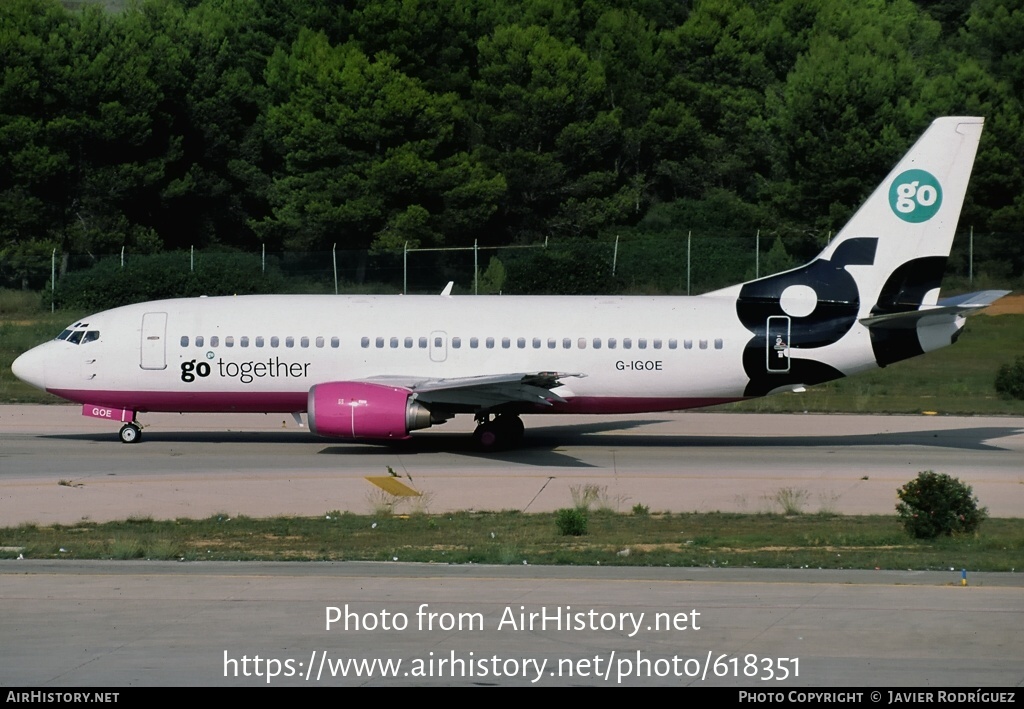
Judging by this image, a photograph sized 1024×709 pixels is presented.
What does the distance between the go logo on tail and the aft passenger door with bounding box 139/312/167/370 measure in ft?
55.0

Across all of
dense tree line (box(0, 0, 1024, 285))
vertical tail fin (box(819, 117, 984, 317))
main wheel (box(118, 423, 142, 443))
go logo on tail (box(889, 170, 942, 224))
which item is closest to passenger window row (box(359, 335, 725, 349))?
vertical tail fin (box(819, 117, 984, 317))

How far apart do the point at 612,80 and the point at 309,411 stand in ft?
190

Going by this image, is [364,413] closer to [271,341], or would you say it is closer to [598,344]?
[271,341]

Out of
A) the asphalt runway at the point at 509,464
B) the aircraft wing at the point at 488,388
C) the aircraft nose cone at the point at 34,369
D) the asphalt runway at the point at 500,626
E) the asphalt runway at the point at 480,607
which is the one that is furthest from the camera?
the aircraft nose cone at the point at 34,369

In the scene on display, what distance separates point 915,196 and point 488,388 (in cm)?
1062

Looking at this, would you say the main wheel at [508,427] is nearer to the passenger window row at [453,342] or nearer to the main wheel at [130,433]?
the passenger window row at [453,342]

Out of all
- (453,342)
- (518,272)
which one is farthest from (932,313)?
(518,272)

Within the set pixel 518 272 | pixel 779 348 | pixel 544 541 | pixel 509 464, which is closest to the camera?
pixel 544 541

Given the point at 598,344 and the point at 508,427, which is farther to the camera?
the point at 508,427

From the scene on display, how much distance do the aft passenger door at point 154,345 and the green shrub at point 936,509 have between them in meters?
17.2

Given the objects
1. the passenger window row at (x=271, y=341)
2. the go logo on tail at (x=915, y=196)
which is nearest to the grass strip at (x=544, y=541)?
the passenger window row at (x=271, y=341)

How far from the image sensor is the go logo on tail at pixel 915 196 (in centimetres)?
3141

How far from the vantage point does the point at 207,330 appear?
31.8 m

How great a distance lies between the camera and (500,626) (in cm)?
1463
